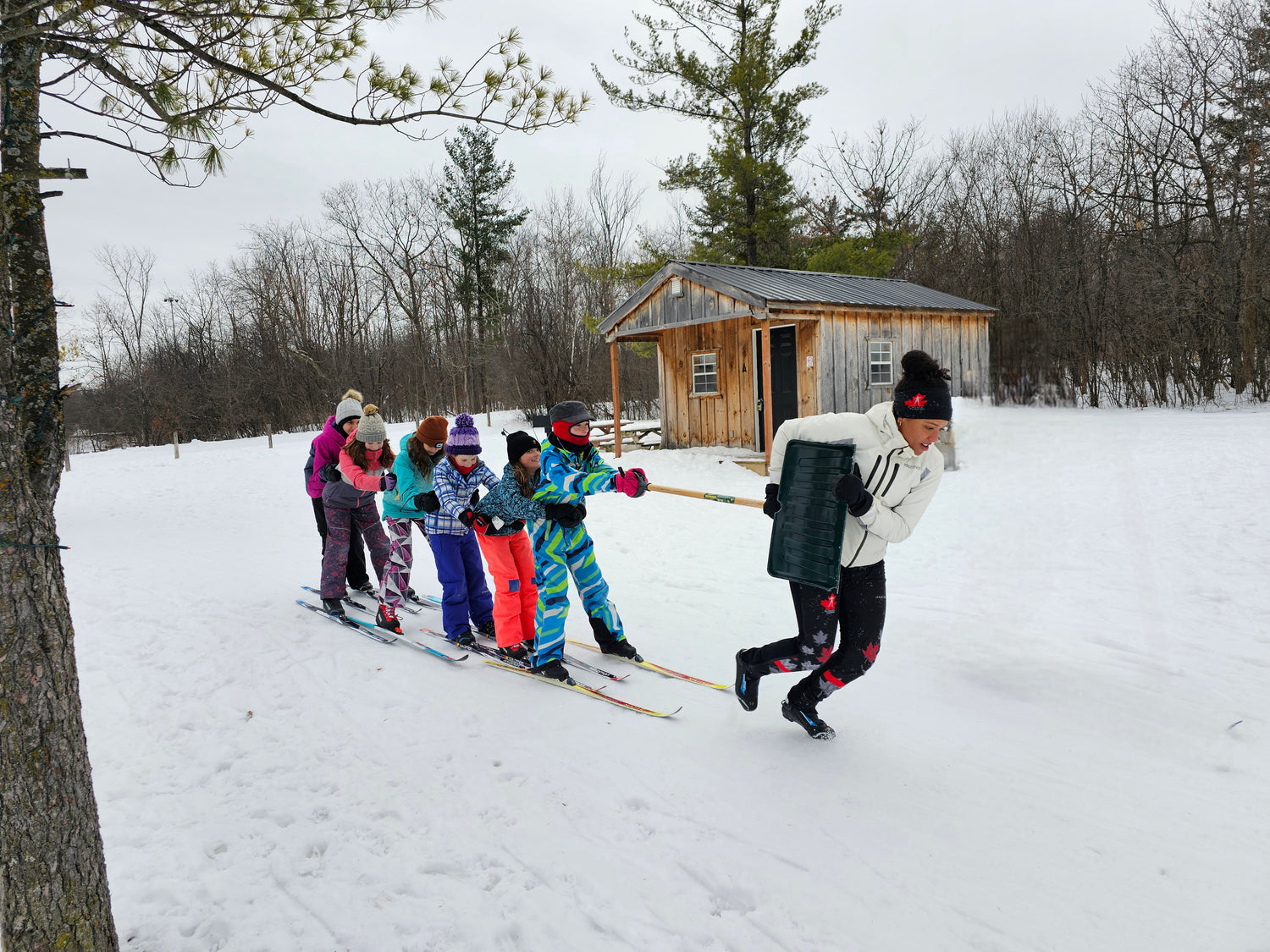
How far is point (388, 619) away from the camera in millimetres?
5980

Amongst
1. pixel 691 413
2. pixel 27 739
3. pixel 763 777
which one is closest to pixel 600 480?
pixel 763 777

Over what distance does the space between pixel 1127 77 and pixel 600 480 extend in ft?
73.9

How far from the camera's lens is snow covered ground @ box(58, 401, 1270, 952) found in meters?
2.65

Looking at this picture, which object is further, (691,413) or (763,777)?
(691,413)

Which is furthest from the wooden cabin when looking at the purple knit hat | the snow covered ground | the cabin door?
the purple knit hat

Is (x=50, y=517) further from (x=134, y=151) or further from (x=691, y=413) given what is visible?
(x=691, y=413)

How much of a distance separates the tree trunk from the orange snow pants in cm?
278

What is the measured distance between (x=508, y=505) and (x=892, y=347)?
12088mm

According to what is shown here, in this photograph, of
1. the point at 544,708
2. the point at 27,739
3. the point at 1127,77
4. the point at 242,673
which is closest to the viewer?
the point at 27,739

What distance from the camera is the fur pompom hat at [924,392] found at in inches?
128

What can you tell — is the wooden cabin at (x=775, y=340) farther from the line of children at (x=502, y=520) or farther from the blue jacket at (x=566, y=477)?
the blue jacket at (x=566, y=477)

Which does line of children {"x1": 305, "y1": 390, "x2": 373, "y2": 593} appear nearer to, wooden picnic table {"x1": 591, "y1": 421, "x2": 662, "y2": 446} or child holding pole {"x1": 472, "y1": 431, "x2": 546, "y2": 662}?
child holding pole {"x1": 472, "y1": 431, "x2": 546, "y2": 662}

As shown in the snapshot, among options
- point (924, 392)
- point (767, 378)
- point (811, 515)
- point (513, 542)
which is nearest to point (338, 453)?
point (513, 542)

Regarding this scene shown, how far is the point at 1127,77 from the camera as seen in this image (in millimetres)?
19391
